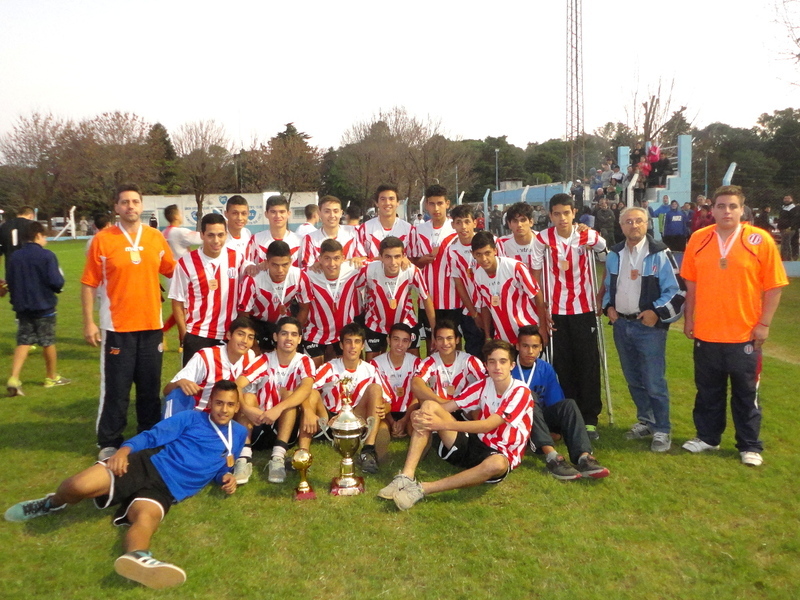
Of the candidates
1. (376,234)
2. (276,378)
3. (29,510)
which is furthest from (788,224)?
(29,510)

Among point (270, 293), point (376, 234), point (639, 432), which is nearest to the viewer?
point (639, 432)

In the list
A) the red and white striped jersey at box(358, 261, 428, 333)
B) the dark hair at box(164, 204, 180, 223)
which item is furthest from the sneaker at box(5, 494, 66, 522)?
the dark hair at box(164, 204, 180, 223)

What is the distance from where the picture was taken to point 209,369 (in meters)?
5.53

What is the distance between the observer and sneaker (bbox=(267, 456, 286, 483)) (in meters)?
5.12

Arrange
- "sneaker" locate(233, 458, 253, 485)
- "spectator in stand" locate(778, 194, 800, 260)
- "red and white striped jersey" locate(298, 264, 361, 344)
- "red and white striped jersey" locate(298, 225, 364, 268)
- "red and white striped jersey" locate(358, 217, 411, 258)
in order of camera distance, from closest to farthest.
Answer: "sneaker" locate(233, 458, 253, 485), "red and white striped jersey" locate(298, 264, 361, 344), "red and white striped jersey" locate(298, 225, 364, 268), "red and white striped jersey" locate(358, 217, 411, 258), "spectator in stand" locate(778, 194, 800, 260)

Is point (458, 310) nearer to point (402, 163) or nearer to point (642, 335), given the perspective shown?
point (642, 335)

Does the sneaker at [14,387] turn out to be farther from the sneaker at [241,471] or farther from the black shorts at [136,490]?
the sneaker at [241,471]

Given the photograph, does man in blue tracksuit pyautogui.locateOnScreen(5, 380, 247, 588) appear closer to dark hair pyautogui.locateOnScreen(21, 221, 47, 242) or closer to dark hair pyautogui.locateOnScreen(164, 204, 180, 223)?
dark hair pyautogui.locateOnScreen(21, 221, 47, 242)

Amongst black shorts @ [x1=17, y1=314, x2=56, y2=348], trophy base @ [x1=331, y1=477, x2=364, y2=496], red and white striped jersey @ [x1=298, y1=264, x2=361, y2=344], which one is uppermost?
red and white striped jersey @ [x1=298, y1=264, x2=361, y2=344]

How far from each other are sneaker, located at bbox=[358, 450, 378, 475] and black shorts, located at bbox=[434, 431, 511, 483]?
0.56m

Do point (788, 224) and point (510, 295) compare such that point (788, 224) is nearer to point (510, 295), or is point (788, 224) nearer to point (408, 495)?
point (510, 295)

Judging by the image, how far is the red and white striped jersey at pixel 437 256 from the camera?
692cm

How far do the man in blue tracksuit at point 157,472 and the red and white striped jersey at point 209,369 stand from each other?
0.56m

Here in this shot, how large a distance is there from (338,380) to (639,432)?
2826 millimetres
